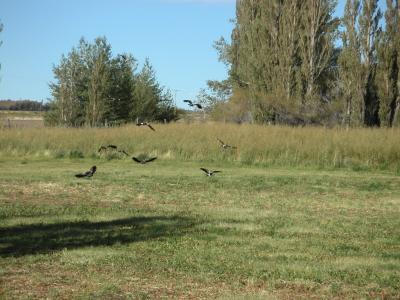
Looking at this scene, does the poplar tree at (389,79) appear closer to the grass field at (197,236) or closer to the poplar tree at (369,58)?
the poplar tree at (369,58)

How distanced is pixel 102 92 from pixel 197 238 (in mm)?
29693

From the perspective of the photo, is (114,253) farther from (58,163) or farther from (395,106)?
(395,106)

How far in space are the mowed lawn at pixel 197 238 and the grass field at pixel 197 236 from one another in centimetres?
2

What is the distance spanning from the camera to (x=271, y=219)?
8.99 meters

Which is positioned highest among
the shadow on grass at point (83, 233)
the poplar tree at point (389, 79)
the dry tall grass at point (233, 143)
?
the poplar tree at point (389, 79)

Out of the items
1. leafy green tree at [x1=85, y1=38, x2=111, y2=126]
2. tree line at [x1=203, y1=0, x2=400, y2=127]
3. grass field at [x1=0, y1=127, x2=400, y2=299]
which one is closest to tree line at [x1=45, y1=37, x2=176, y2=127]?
leafy green tree at [x1=85, y1=38, x2=111, y2=126]

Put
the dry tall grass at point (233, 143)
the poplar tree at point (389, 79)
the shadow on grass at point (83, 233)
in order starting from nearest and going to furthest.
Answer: the shadow on grass at point (83, 233) < the dry tall grass at point (233, 143) < the poplar tree at point (389, 79)

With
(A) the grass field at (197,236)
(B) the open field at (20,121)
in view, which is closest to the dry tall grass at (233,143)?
(B) the open field at (20,121)

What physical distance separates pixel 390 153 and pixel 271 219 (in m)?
11.6

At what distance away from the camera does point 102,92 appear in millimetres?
36125

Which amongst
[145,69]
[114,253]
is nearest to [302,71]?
[145,69]

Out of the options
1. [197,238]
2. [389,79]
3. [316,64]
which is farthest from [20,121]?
[197,238]

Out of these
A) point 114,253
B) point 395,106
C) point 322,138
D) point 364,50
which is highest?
point 364,50

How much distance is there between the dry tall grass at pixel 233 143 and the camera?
1950cm
